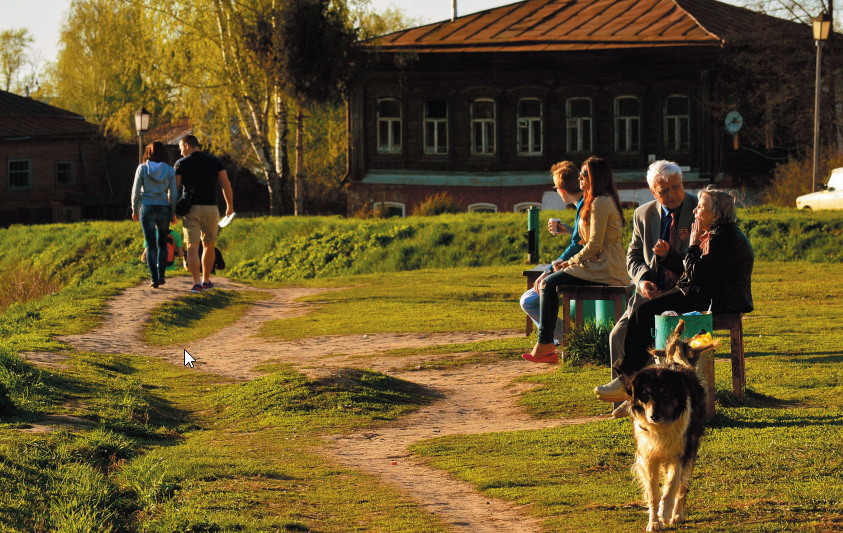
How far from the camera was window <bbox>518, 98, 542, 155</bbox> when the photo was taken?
3609 cm

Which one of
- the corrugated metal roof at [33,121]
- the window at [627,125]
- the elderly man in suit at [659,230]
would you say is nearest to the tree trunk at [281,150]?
the window at [627,125]

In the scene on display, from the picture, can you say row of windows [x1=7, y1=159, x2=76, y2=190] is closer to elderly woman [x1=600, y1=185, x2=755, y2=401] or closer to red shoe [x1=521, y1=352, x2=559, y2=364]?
red shoe [x1=521, y1=352, x2=559, y2=364]

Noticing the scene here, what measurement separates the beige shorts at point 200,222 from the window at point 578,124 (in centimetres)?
2192

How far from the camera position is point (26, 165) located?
50.0 m

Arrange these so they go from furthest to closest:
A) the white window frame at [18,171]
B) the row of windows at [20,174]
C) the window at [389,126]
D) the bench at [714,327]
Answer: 1. the row of windows at [20,174]
2. the white window frame at [18,171]
3. the window at [389,126]
4. the bench at [714,327]

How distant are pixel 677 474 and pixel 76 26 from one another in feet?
219

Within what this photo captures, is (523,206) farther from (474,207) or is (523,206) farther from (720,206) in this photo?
(720,206)

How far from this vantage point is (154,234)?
15867 millimetres

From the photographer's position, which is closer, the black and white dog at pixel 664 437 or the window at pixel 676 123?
the black and white dog at pixel 664 437

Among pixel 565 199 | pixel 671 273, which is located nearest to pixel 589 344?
pixel 565 199

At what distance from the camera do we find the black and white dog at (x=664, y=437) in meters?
5.49

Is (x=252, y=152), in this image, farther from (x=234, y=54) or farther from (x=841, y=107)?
(x=841, y=107)

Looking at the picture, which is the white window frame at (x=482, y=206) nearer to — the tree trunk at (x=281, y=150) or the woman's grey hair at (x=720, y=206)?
the tree trunk at (x=281, y=150)

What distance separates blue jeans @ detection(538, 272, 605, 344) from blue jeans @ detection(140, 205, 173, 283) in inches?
303
